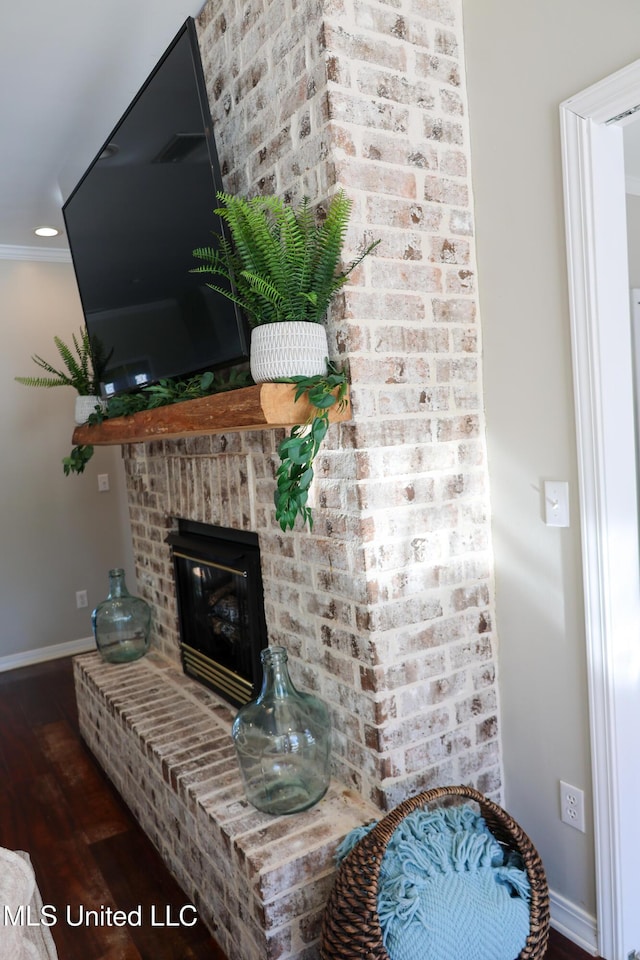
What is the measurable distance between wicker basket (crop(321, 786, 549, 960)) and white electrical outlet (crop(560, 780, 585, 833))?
240 millimetres

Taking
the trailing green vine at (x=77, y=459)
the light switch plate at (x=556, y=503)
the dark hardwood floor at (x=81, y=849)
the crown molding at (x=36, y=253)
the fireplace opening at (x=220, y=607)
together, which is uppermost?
the crown molding at (x=36, y=253)

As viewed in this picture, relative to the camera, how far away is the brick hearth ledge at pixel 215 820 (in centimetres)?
159

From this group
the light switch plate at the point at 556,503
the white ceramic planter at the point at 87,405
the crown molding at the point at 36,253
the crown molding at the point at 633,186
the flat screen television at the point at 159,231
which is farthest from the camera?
the crown molding at the point at 36,253

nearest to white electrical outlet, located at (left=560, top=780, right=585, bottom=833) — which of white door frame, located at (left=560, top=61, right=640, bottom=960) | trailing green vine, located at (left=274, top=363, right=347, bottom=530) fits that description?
white door frame, located at (left=560, top=61, right=640, bottom=960)

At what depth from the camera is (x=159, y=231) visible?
2.15 metres

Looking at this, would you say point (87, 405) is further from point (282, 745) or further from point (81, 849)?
point (282, 745)

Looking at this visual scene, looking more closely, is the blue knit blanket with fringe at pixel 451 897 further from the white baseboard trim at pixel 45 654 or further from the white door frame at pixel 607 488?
the white baseboard trim at pixel 45 654

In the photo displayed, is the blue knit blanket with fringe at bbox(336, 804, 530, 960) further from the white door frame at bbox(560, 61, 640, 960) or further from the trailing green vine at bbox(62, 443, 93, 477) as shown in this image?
the trailing green vine at bbox(62, 443, 93, 477)

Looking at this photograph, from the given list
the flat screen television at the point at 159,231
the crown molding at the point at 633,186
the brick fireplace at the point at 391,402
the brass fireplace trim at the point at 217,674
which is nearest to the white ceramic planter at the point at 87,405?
the flat screen television at the point at 159,231

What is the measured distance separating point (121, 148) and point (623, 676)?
215 centimetres

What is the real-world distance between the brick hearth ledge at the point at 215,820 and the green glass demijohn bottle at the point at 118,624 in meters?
0.21

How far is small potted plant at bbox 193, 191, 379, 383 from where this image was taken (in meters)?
1.59

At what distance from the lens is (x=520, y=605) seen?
1.85 m

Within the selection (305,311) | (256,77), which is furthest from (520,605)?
(256,77)
